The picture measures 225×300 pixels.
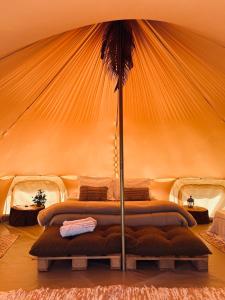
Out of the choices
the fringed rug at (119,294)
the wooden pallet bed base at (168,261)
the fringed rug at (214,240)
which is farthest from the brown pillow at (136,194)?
the fringed rug at (119,294)

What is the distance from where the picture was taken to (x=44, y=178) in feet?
22.0

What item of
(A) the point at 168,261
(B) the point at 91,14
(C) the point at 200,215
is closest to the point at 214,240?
(C) the point at 200,215

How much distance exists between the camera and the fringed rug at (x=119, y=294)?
2.64m

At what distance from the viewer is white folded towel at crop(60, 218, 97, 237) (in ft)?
11.7

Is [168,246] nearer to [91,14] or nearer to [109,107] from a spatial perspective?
[91,14]

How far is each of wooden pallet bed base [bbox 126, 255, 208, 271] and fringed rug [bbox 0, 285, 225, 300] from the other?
0.47 meters

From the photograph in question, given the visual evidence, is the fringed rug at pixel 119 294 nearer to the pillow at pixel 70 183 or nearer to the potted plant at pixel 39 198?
the potted plant at pixel 39 198

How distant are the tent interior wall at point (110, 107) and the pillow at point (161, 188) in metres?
0.15

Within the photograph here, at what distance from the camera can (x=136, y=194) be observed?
18.5 ft

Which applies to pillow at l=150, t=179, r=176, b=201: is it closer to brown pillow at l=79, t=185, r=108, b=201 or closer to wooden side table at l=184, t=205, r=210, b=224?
wooden side table at l=184, t=205, r=210, b=224

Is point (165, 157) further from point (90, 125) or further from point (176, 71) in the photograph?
point (176, 71)

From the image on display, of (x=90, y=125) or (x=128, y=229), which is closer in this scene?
(x=128, y=229)

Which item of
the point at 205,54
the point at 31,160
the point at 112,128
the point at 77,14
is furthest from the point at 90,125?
the point at 77,14

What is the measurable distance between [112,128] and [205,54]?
3.26m
